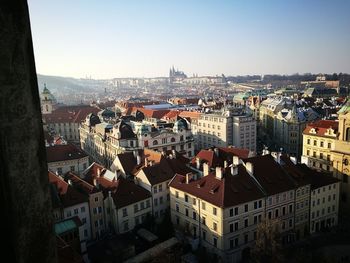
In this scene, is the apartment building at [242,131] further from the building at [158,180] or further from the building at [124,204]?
the building at [124,204]

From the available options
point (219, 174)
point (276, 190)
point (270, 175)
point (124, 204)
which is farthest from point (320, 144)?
point (124, 204)

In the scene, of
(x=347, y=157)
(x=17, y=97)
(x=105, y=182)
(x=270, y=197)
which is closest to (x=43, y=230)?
(x=17, y=97)

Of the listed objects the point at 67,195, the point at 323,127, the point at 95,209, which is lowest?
the point at 95,209

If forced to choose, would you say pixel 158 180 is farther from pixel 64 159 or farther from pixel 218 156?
pixel 64 159

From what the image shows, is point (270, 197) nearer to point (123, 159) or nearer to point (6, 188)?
point (123, 159)

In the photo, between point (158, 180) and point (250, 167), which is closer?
point (250, 167)

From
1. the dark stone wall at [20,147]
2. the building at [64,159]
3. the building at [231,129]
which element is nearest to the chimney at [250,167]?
the building at [64,159]
